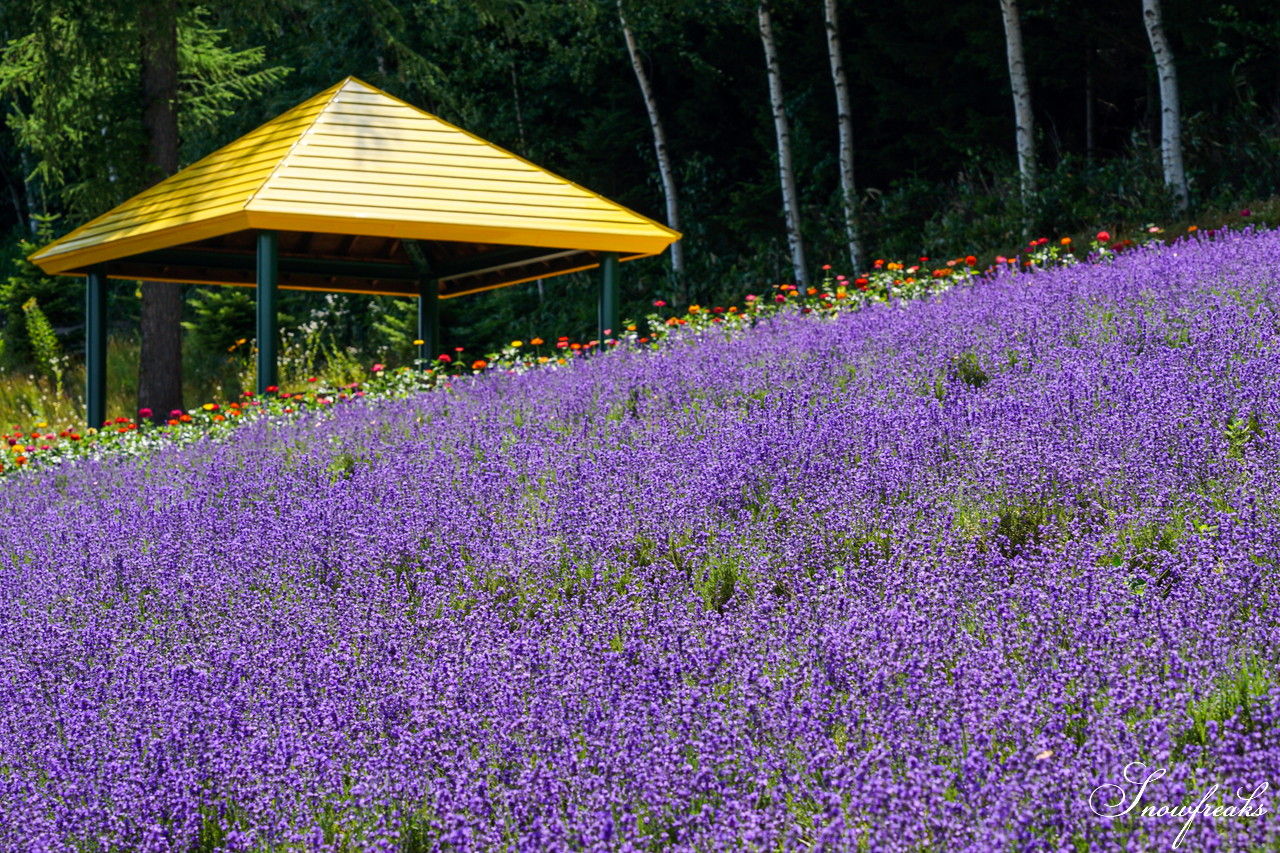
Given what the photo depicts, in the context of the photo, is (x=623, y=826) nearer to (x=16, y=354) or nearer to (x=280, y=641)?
(x=280, y=641)

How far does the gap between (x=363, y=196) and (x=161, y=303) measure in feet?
20.9

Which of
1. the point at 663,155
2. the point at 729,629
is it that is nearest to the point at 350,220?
the point at 729,629

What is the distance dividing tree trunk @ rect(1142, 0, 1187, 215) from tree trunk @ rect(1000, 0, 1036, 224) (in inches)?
61.9

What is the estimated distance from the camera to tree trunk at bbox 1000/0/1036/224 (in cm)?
1403

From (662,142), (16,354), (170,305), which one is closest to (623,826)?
(170,305)

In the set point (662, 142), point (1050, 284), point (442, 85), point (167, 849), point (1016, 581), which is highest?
point (442, 85)

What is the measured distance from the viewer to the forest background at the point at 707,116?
46.6 feet

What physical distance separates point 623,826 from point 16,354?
2414 cm

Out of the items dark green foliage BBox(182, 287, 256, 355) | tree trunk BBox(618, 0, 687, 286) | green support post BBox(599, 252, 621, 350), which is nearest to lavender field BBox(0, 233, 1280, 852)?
green support post BBox(599, 252, 621, 350)

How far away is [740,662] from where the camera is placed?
2678 millimetres

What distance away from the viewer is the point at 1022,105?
14305 mm

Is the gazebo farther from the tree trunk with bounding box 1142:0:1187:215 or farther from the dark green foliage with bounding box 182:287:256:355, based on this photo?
the dark green foliage with bounding box 182:287:256:355
